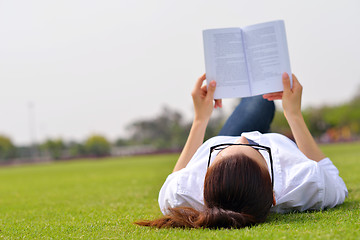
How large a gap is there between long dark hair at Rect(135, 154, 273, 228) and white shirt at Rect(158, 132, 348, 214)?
0.71 ft

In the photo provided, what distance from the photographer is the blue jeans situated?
11.5ft

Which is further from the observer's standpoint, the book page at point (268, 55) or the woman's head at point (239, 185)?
the book page at point (268, 55)

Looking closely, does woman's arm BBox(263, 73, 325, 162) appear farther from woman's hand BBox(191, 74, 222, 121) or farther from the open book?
woman's hand BBox(191, 74, 222, 121)

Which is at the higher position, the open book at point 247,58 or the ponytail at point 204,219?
the open book at point 247,58

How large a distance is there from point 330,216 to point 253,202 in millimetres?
685

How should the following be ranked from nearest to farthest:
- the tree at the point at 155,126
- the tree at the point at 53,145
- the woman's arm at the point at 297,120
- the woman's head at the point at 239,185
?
the woman's head at the point at 239,185 → the woman's arm at the point at 297,120 → the tree at the point at 53,145 → the tree at the point at 155,126

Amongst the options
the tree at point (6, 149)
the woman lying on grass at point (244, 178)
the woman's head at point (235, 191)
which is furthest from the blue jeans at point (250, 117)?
the tree at point (6, 149)

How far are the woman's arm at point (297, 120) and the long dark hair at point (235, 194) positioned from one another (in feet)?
2.23

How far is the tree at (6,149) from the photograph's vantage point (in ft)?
198

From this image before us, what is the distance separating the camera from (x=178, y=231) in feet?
7.19

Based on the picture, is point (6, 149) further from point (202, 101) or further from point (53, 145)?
point (202, 101)

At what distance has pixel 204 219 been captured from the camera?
216 centimetres

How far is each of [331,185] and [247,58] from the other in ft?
3.41

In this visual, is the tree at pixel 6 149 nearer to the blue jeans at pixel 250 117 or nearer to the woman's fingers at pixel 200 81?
the blue jeans at pixel 250 117
